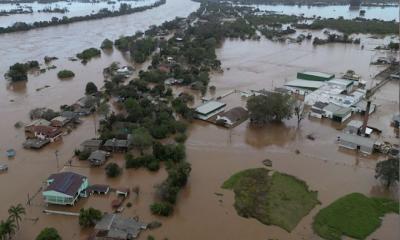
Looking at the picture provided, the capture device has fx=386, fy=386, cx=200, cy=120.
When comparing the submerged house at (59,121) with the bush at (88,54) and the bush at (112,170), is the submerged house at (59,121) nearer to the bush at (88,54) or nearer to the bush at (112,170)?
the bush at (112,170)

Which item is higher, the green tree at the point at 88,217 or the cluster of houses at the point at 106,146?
the cluster of houses at the point at 106,146

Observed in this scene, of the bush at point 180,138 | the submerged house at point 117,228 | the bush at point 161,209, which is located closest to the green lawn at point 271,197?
the bush at point 161,209

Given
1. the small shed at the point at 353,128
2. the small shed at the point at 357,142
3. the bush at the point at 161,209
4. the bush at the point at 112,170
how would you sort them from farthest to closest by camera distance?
the small shed at the point at 353,128 < the small shed at the point at 357,142 < the bush at the point at 112,170 < the bush at the point at 161,209

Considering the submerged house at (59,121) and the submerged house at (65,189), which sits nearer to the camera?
the submerged house at (65,189)

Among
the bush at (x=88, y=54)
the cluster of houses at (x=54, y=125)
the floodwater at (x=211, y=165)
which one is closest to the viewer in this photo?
the floodwater at (x=211, y=165)

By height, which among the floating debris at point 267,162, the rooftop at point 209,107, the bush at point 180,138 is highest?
the rooftop at point 209,107

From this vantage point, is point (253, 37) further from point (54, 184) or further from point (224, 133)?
point (54, 184)

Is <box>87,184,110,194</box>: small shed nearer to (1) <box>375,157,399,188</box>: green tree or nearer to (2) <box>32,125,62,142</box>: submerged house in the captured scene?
(2) <box>32,125,62,142</box>: submerged house
